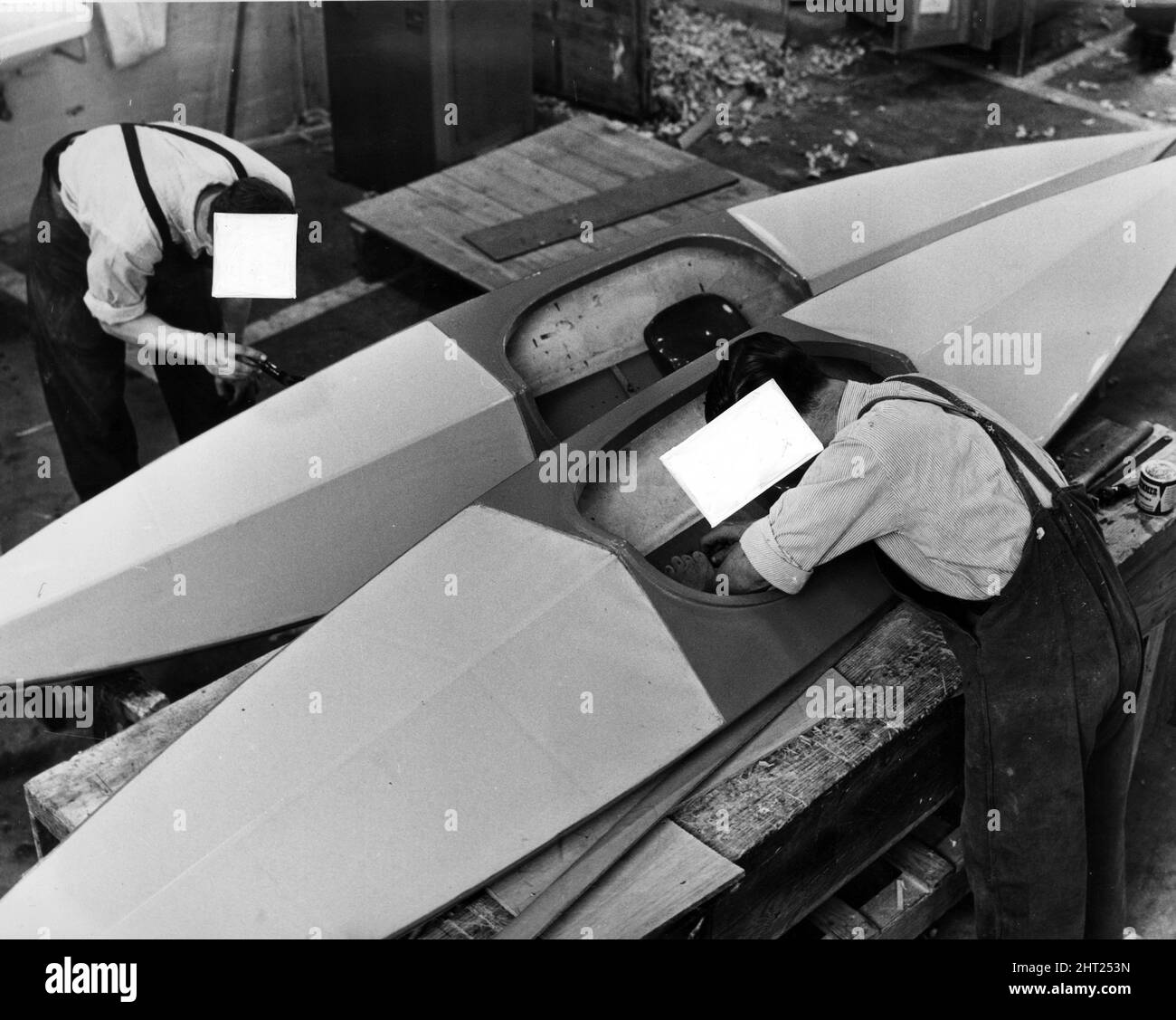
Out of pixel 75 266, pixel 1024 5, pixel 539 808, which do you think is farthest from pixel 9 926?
pixel 1024 5

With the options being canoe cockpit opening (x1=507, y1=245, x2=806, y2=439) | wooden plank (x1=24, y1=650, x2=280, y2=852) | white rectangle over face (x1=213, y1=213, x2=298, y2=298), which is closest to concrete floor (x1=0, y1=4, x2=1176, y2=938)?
wooden plank (x1=24, y1=650, x2=280, y2=852)

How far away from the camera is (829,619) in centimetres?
297

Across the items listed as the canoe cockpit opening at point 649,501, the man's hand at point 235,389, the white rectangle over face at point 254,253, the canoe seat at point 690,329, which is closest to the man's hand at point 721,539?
the canoe cockpit opening at point 649,501

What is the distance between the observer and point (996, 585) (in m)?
2.78

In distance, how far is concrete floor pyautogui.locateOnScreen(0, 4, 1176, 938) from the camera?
11.7 ft

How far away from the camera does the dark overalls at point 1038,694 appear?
2814 millimetres

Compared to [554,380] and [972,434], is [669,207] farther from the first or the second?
[972,434]

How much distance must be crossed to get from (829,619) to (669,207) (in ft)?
8.72

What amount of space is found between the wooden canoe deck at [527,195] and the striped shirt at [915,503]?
2323mm

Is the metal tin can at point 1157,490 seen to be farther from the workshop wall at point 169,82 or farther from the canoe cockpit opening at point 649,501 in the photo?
the workshop wall at point 169,82

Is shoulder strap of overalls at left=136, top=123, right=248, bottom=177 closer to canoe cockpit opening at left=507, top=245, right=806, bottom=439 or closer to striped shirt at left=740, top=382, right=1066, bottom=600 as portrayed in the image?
canoe cockpit opening at left=507, top=245, right=806, bottom=439

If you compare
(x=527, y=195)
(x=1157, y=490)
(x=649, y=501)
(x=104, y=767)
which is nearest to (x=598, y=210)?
(x=527, y=195)

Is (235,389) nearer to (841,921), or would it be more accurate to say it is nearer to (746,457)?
(746,457)

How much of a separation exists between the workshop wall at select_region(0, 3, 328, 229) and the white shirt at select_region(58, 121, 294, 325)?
1.76 metres
